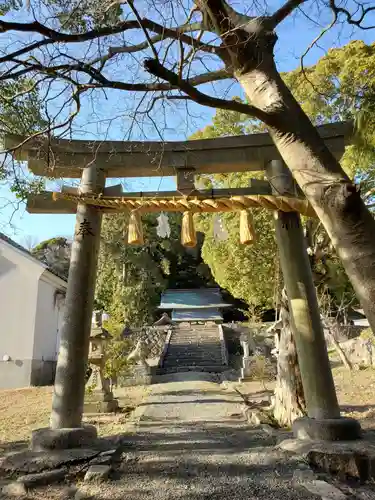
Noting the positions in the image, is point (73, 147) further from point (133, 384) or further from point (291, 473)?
A: point (133, 384)

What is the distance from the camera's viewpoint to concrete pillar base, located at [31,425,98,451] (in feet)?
16.1

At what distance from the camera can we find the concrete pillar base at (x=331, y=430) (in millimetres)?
4855

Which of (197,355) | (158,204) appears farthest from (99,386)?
(197,355)

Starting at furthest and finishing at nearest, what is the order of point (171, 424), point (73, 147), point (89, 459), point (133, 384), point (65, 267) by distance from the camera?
1. point (65, 267)
2. point (133, 384)
3. point (171, 424)
4. point (73, 147)
5. point (89, 459)

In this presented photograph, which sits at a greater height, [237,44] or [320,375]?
[237,44]

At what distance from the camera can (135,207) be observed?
19.4 feet

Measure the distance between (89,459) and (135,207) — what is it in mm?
3315

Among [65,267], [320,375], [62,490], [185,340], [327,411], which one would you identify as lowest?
[62,490]

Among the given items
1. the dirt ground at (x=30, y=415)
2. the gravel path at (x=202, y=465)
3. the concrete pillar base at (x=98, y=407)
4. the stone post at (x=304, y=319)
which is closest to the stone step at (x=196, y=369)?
the dirt ground at (x=30, y=415)

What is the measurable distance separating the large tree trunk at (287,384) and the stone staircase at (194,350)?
13.4 m

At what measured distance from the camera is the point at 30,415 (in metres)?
9.28

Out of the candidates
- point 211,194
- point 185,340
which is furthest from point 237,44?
point 185,340

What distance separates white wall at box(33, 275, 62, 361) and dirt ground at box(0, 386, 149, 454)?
196cm

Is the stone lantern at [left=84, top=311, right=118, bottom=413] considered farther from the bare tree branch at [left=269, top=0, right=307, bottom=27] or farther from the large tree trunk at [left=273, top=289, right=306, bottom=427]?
the bare tree branch at [left=269, top=0, right=307, bottom=27]
